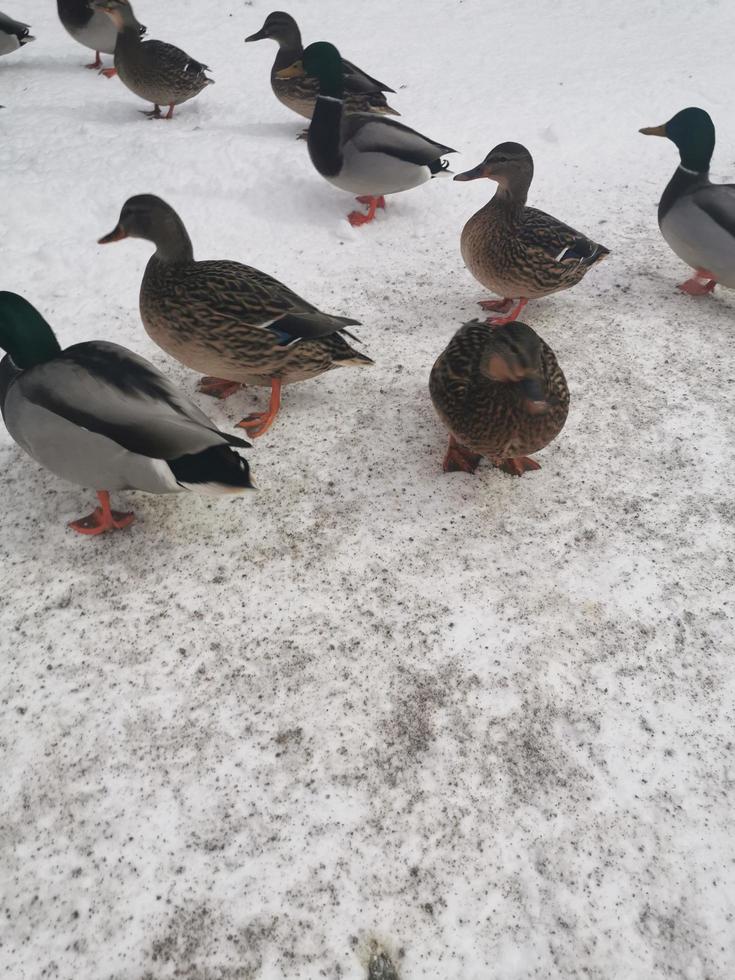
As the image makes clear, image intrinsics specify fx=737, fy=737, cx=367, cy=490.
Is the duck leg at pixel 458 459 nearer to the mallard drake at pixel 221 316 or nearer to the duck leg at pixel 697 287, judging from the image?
the mallard drake at pixel 221 316

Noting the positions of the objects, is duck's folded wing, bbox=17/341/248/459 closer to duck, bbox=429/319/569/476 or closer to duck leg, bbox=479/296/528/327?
duck, bbox=429/319/569/476

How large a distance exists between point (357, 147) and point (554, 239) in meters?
1.58

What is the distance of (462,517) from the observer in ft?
9.66

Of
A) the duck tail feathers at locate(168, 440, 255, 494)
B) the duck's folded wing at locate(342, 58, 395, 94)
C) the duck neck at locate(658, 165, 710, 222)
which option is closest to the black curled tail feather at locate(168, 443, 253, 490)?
the duck tail feathers at locate(168, 440, 255, 494)

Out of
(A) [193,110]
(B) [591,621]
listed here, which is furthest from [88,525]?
(A) [193,110]

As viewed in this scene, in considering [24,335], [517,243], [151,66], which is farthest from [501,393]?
[151,66]

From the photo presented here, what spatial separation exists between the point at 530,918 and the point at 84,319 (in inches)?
133

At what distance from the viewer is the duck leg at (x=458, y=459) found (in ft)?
10.3

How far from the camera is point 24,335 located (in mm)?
2643

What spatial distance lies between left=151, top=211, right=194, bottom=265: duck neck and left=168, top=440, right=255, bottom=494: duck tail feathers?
1104mm

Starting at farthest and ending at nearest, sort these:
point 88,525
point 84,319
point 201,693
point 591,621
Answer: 1. point 84,319
2. point 88,525
3. point 591,621
4. point 201,693

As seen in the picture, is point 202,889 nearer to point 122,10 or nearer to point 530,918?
point 530,918

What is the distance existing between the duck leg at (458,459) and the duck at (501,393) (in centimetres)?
8

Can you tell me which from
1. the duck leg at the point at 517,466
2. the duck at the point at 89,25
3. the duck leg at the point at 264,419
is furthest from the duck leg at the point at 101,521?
the duck at the point at 89,25
